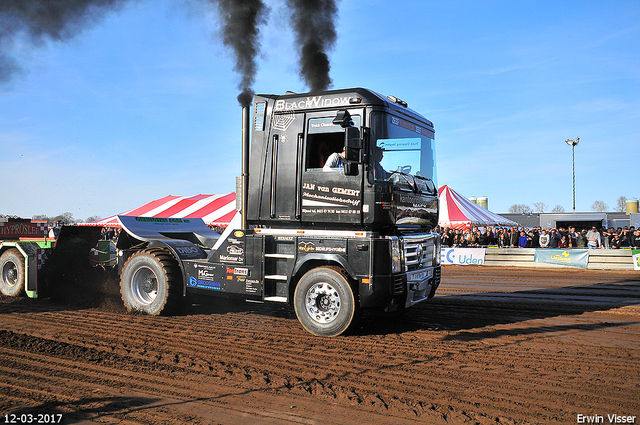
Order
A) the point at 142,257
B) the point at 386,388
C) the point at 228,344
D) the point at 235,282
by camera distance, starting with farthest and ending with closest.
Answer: the point at 142,257
the point at 235,282
the point at 228,344
the point at 386,388

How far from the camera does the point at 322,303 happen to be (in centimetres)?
682

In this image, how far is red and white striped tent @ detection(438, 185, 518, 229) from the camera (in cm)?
2619

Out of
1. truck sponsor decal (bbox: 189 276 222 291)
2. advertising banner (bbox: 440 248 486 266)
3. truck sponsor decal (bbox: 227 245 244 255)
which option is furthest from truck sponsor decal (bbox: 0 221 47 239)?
advertising banner (bbox: 440 248 486 266)

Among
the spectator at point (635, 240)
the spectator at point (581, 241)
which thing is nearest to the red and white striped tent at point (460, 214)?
the spectator at point (581, 241)

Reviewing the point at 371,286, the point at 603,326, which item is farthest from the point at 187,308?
the point at 603,326

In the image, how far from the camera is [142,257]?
27.6ft

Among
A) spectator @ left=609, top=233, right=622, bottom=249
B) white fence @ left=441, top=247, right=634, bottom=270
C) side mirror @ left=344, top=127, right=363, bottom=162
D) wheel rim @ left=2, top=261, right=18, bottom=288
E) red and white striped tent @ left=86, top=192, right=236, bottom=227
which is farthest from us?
red and white striped tent @ left=86, top=192, right=236, bottom=227

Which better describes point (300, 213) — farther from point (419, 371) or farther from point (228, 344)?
point (419, 371)

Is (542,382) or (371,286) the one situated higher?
(371,286)

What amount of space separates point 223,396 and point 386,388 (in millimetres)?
1549

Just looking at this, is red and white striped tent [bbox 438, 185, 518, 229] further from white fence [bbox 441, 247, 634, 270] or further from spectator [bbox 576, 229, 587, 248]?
spectator [bbox 576, 229, 587, 248]

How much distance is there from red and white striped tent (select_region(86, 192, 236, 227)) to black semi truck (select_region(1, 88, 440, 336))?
22496mm

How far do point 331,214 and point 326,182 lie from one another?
460 mm

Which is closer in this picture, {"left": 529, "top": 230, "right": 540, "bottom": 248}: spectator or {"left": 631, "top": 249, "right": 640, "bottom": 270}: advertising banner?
{"left": 631, "top": 249, "right": 640, "bottom": 270}: advertising banner
